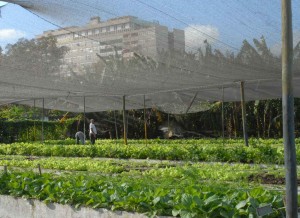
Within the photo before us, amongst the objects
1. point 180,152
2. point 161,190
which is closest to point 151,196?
point 161,190

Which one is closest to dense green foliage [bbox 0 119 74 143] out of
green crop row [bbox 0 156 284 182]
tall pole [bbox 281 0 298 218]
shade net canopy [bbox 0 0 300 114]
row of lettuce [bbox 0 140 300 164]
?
row of lettuce [bbox 0 140 300 164]

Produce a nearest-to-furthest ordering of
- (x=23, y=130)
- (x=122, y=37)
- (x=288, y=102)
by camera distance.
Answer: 1. (x=288, y=102)
2. (x=122, y=37)
3. (x=23, y=130)

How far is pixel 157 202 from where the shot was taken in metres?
4.20

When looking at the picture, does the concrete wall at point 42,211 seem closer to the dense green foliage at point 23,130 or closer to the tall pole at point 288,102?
the tall pole at point 288,102

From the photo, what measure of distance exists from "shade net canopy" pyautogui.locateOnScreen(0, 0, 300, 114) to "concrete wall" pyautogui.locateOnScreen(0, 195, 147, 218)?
8.33 feet

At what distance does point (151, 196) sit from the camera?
171 inches

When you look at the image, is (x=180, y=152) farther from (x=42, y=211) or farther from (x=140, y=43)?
(x=42, y=211)

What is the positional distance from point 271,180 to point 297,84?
6384 mm

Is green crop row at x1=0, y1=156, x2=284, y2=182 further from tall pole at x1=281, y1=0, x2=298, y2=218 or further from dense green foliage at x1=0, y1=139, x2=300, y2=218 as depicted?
tall pole at x1=281, y1=0, x2=298, y2=218

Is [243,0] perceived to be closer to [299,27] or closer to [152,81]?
[299,27]

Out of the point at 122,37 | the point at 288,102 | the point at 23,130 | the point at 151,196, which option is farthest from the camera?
the point at 23,130

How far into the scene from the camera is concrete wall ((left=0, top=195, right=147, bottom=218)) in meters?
4.58

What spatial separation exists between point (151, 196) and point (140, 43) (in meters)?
3.62

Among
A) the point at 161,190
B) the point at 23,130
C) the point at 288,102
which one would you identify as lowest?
the point at 161,190
